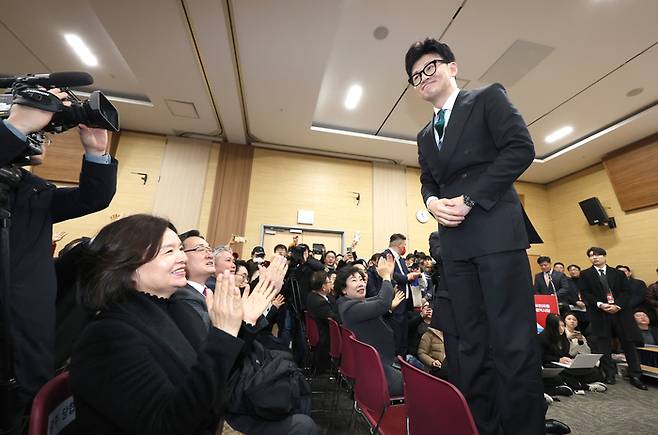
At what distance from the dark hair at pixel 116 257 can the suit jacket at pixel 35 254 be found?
0.20 metres

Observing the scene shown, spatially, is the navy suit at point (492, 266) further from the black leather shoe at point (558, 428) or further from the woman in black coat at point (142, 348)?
the black leather shoe at point (558, 428)

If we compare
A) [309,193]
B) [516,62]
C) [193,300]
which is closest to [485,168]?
[193,300]

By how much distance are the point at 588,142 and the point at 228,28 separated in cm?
745

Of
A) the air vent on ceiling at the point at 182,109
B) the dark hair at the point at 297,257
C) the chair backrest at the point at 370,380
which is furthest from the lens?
the air vent on ceiling at the point at 182,109

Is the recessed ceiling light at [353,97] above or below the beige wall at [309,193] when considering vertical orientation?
above

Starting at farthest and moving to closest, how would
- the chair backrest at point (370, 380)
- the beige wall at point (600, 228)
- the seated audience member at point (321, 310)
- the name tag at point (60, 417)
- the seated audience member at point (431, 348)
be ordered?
the beige wall at point (600, 228)
the seated audience member at point (321, 310)
the seated audience member at point (431, 348)
the chair backrest at point (370, 380)
the name tag at point (60, 417)

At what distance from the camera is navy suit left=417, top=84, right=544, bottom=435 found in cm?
92

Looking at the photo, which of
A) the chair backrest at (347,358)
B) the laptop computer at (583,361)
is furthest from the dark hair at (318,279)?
the laptop computer at (583,361)

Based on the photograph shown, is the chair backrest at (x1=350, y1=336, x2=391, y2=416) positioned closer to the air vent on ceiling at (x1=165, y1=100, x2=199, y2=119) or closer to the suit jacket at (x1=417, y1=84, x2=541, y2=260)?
the suit jacket at (x1=417, y1=84, x2=541, y2=260)

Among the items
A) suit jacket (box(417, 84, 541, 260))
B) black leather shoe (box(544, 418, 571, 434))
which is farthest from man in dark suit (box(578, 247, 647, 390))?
suit jacket (box(417, 84, 541, 260))

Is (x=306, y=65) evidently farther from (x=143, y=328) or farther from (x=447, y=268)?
(x=143, y=328)

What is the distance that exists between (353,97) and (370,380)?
509 centimetres

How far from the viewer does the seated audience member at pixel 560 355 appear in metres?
3.27

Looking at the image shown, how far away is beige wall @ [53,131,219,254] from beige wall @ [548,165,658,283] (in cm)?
916
